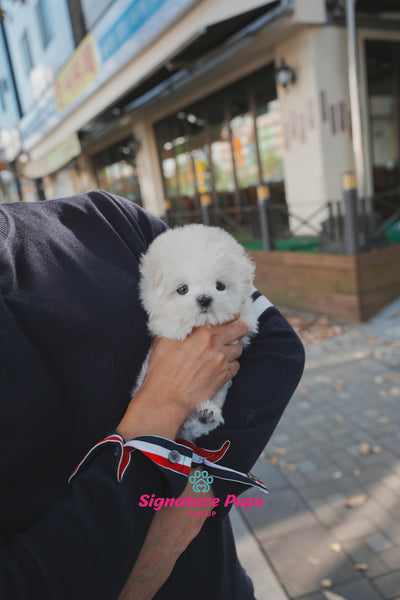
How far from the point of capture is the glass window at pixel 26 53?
19.4 metres

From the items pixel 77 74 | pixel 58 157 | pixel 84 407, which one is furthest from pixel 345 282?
pixel 58 157

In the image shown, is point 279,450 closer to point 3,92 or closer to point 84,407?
point 84,407

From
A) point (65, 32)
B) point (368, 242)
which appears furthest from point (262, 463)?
point (65, 32)

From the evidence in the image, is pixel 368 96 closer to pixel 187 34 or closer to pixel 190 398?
pixel 187 34

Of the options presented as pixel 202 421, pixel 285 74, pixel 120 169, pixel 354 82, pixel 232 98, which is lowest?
pixel 202 421

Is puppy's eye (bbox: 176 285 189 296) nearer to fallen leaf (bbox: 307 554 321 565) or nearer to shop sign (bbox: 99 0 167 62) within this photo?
fallen leaf (bbox: 307 554 321 565)

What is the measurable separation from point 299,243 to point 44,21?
51.4ft

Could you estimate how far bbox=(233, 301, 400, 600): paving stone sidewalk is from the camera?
99.7 inches

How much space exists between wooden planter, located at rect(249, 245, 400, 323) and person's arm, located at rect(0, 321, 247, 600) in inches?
229

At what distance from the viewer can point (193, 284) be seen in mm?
1345

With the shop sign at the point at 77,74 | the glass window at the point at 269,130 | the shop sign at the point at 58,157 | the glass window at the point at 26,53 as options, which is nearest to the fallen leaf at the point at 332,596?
the glass window at the point at 269,130

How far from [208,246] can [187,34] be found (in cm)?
751

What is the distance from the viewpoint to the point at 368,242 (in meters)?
6.55

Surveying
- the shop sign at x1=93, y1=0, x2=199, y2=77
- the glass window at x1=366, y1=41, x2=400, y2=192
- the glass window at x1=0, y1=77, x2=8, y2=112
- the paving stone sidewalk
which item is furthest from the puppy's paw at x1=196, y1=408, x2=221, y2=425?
the glass window at x1=0, y1=77, x2=8, y2=112
